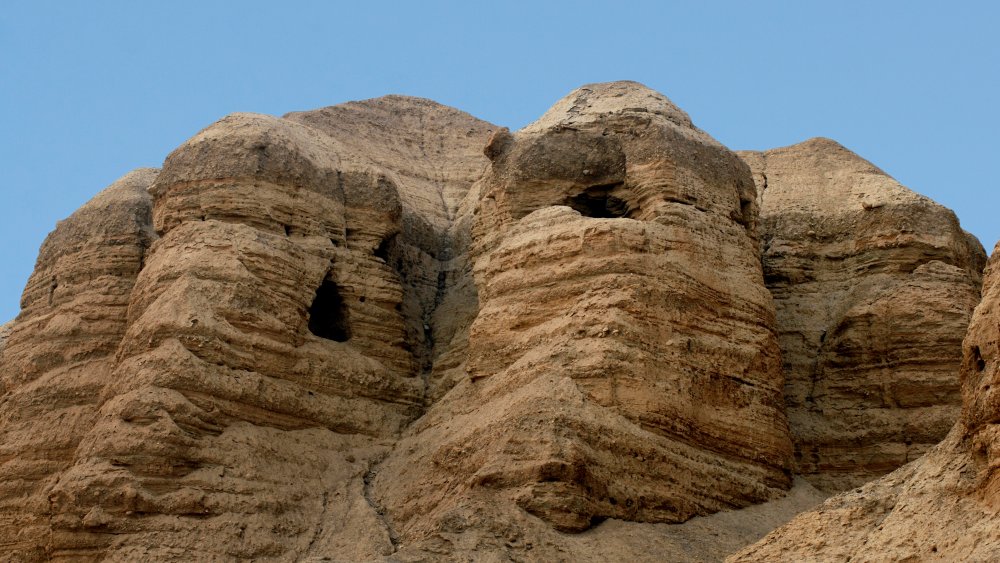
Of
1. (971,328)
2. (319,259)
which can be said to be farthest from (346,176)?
(971,328)

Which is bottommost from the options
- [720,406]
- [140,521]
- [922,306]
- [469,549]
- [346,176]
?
[469,549]

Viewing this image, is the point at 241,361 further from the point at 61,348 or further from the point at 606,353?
the point at 606,353

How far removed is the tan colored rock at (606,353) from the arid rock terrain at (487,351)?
0.17 feet

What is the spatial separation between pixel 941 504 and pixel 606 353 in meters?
9.66

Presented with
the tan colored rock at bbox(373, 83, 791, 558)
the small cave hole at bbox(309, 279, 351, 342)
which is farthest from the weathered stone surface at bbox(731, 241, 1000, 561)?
the small cave hole at bbox(309, 279, 351, 342)

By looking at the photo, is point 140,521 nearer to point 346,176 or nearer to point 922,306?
point 346,176

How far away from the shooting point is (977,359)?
12531mm

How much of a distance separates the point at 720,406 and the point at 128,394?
964cm

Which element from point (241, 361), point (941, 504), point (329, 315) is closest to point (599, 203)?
point (329, 315)

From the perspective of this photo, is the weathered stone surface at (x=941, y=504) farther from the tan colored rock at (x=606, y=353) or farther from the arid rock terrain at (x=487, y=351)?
the tan colored rock at (x=606, y=353)

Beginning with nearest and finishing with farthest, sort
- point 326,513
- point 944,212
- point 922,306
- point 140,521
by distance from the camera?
point 140,521, point 326,513, point 922,306, point 944,212

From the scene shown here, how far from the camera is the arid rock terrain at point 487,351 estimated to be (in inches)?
832

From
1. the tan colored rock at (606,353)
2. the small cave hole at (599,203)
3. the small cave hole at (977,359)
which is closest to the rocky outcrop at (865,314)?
the tan colored rock at (606,353)

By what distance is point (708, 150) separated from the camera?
26109 millimetres
